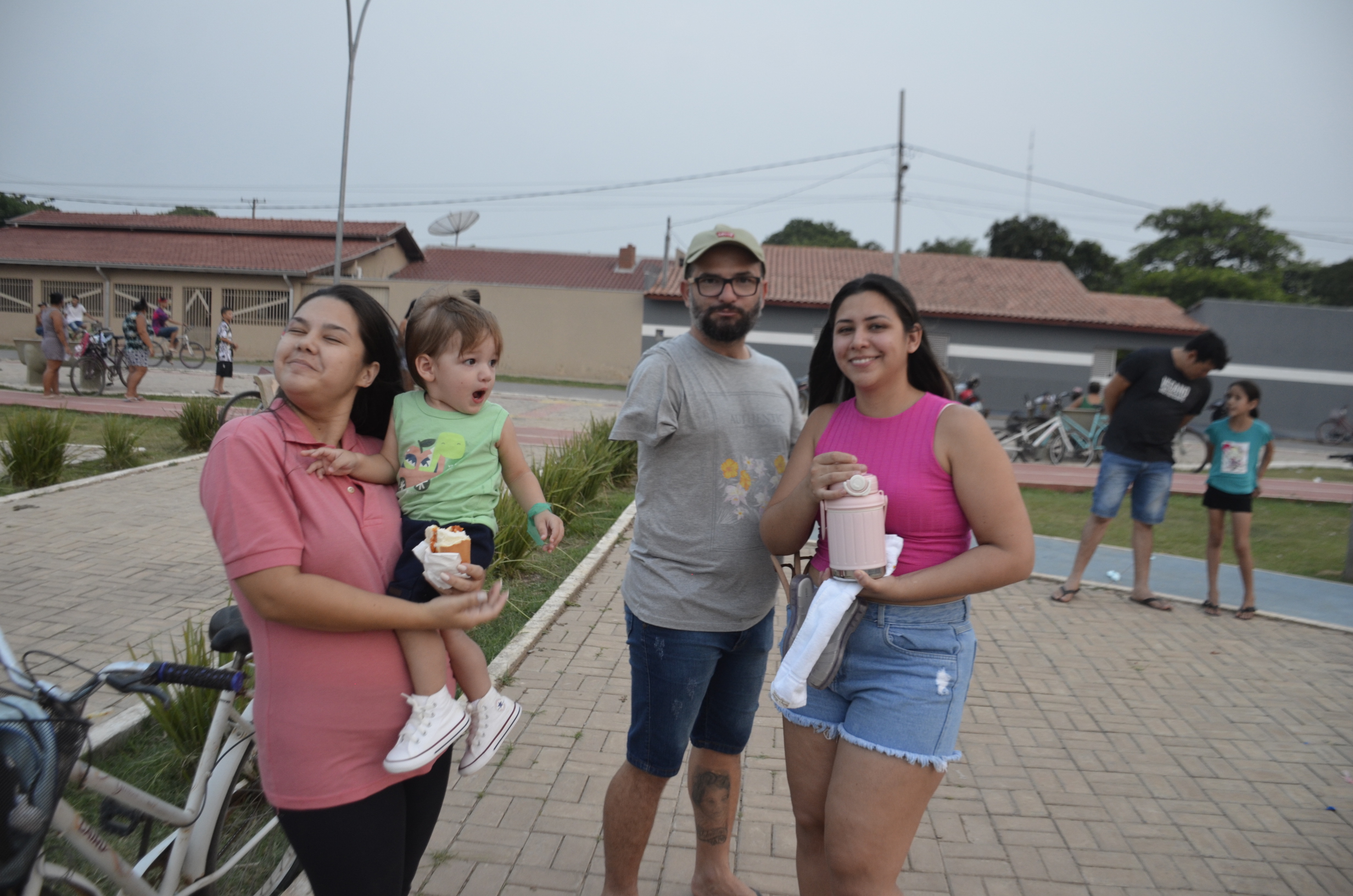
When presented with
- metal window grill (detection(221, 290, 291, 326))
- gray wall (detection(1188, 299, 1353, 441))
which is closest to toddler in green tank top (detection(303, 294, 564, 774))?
gray wall (detection(1188, 299, 1353, 441))

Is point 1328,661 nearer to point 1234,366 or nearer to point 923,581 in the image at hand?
point 923,581

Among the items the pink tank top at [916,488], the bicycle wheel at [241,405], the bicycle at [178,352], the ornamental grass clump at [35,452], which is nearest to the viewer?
the pink tank top at [916,488]

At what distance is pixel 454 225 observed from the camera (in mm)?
35656

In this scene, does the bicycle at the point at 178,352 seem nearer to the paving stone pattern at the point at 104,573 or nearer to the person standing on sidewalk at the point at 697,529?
the paving stone pattern at the point at 104,573

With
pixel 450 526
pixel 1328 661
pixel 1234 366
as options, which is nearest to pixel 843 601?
pixel 450 526

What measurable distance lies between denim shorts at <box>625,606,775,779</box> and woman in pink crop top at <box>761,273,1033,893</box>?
0.33 meters

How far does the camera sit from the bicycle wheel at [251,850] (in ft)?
8.07

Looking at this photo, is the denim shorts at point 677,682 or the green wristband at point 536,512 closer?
the green wristband at point 536,512

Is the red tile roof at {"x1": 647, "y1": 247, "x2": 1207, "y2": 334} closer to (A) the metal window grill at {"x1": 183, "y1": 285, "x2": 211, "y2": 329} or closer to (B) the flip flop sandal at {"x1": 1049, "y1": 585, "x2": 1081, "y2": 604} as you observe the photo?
(A) the metal window grill at {"x1": 183, "y1": 285, "x2": 211, "y2": 329}

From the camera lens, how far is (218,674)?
204cm

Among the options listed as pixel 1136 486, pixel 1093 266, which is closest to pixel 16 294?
pixel 1136 486

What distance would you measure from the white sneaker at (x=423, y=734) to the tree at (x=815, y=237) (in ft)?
204

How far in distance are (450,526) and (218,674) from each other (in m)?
0.69

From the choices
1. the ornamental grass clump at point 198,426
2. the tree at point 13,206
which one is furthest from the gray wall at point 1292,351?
the tree at point 13,206
